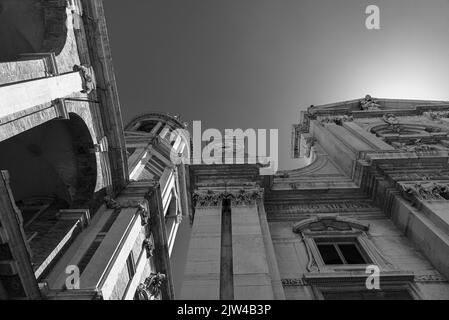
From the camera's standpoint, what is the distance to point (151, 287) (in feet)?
70.6

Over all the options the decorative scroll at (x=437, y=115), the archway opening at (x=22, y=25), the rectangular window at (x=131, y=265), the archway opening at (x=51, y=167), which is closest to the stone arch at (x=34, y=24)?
the archway opening at (x=22, y=25)

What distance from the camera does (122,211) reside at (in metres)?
19.8

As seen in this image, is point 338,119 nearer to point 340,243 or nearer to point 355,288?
point 340,243

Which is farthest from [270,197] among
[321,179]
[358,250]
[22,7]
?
[22,7]

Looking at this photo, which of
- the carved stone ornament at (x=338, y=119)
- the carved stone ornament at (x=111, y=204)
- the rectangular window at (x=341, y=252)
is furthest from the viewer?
the carved stone ornament at (x=338, y=119)

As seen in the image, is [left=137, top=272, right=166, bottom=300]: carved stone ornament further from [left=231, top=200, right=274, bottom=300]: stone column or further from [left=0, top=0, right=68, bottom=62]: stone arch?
[left=0, top=0, right=68, bottom=62]: stone arch

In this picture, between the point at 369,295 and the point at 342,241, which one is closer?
the point at 369,295

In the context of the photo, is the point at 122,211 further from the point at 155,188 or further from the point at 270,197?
the point at 270,197

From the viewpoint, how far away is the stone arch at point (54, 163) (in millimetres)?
18750

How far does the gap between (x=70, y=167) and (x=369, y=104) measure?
2321cm

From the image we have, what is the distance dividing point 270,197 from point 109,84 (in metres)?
10.2

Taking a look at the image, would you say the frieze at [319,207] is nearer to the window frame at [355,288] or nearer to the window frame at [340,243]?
the window frame at [340,243]

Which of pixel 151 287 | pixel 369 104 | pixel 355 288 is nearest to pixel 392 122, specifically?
pixel 369 104

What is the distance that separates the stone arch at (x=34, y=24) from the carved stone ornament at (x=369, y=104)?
2297cm
